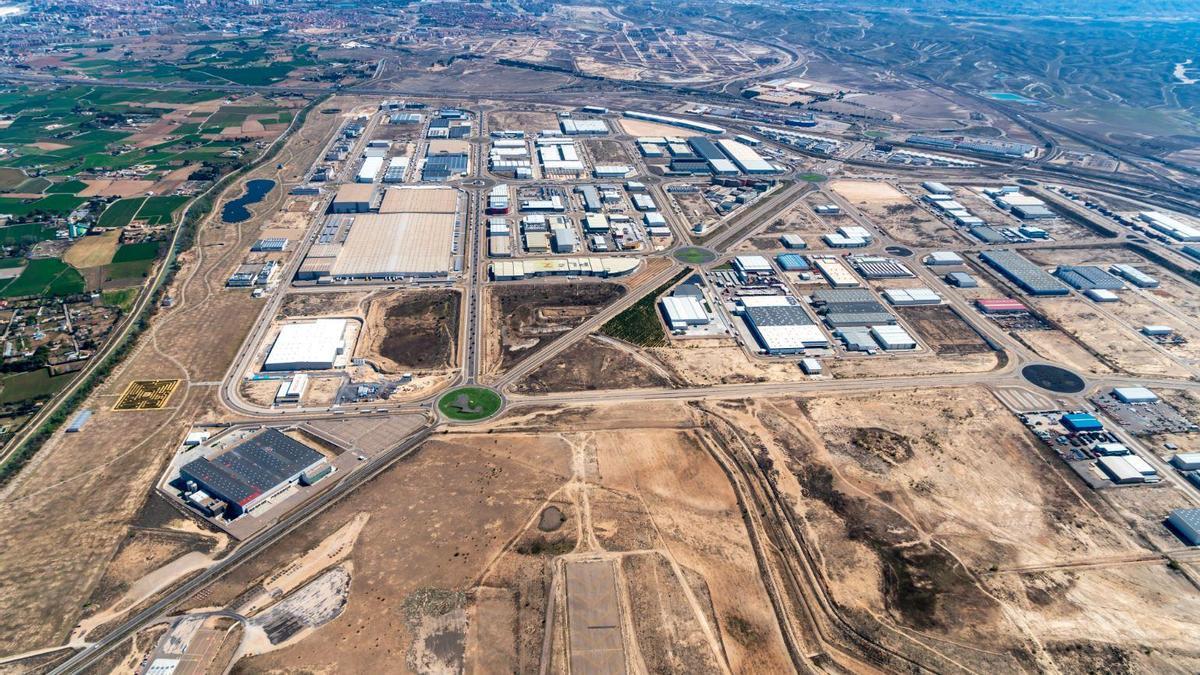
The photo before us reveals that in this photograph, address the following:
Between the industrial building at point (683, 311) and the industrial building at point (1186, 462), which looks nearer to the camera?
the industrial building at point (1186, 462)

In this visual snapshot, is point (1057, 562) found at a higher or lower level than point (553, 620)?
higher

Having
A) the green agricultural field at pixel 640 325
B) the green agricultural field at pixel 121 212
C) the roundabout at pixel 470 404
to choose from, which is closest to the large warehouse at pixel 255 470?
the roundabout at pixel 470 404

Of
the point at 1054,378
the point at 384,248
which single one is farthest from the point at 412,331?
the point at 1054,378

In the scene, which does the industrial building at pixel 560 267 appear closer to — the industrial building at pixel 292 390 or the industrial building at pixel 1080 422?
the industrial building at pixel 292 390

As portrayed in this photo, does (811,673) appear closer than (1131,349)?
Yes

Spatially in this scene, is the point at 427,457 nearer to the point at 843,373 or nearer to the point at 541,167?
the point at 843,373

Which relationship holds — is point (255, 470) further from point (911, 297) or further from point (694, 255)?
point (911, 297)

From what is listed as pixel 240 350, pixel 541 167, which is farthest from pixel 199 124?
pixel 240 350

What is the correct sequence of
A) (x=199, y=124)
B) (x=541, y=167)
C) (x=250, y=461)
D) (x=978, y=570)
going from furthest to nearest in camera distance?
1. (x=199, y=124)
2. (x=541, y=167)
3. (x=250, y=461)
4. (x=978, y=570)
